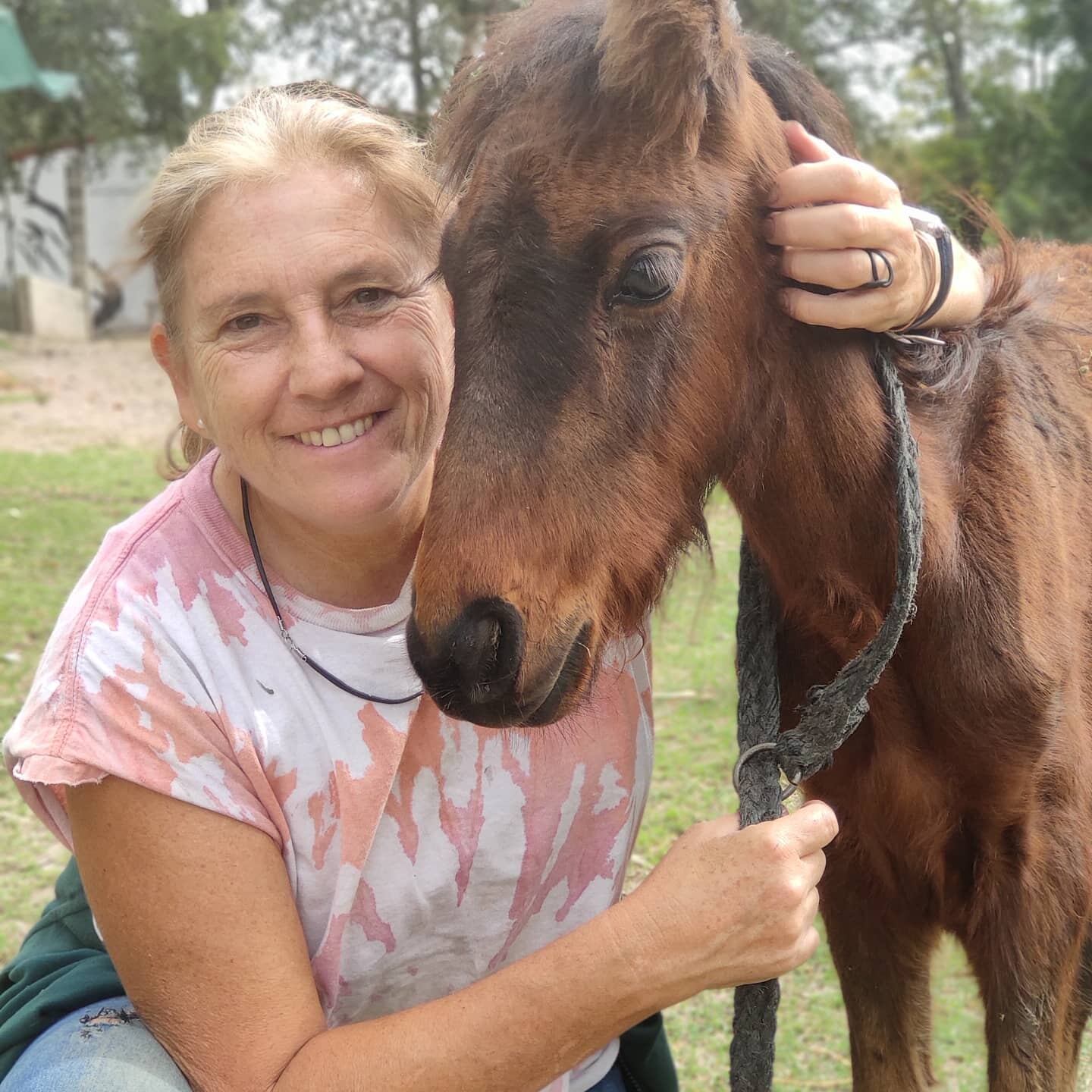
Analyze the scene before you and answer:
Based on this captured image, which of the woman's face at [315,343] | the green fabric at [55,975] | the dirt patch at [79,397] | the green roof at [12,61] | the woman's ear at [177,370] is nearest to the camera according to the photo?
the woman's face at [315,343]

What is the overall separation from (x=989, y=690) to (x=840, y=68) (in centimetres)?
2358

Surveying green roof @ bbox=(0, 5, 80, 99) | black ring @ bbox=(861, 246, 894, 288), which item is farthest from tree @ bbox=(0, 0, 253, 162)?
black ring @ bbox=(861, 246, 894, 288)

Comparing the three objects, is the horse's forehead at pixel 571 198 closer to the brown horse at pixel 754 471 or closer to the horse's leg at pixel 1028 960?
the brown horse at pixel 754 471

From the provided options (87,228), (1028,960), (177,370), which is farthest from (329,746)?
(87,228)

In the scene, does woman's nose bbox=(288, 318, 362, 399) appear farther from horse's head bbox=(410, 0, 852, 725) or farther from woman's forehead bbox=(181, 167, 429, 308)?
horse's head bbox=(410, 0, 852, 725)

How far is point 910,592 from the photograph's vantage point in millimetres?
1751

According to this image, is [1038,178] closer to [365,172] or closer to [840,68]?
[840,68]

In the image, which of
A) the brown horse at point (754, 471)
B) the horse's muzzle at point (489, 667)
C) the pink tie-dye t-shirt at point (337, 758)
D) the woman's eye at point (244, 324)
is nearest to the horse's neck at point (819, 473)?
the brown horse at point (754, 471)

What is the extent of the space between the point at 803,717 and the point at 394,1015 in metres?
0.84

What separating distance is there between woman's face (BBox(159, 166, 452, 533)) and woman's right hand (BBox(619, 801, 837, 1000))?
0.82 meters

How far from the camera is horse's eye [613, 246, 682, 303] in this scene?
1.55m

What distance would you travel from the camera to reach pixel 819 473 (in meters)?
1.88

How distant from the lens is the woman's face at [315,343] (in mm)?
1943

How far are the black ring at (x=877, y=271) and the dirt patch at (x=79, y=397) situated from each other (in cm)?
925
